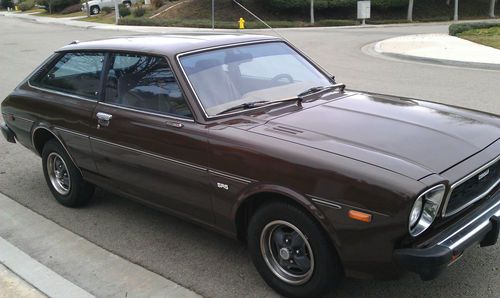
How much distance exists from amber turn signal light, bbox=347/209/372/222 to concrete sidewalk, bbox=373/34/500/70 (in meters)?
10.8

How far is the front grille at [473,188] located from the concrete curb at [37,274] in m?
2.30

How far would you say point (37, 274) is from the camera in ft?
12.1

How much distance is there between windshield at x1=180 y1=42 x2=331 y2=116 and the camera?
371cm

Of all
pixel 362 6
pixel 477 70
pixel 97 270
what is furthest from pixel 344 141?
pixel 362 6

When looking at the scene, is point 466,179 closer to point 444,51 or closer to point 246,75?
point 246,75

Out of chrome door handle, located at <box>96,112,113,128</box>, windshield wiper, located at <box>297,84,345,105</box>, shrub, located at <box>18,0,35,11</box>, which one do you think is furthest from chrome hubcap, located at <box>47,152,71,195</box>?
shrub, located at <box>18,0,35,11</box>

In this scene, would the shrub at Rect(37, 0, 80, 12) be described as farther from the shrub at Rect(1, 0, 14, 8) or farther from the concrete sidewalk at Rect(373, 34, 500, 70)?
the concrete sidewalk at Rect(373, 34, 500, 70)

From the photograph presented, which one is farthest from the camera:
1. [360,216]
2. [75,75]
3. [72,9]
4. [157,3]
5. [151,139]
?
[72,9]

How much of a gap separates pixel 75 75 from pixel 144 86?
1034 millimetres

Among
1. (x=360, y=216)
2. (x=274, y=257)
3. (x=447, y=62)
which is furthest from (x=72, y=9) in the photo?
(x=360, y=216)

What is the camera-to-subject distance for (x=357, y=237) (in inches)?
108

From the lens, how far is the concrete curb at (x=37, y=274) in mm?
3445

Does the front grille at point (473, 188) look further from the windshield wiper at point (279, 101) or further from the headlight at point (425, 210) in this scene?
the windshield wiper at point (279, 101)

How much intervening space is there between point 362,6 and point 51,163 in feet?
96.6
